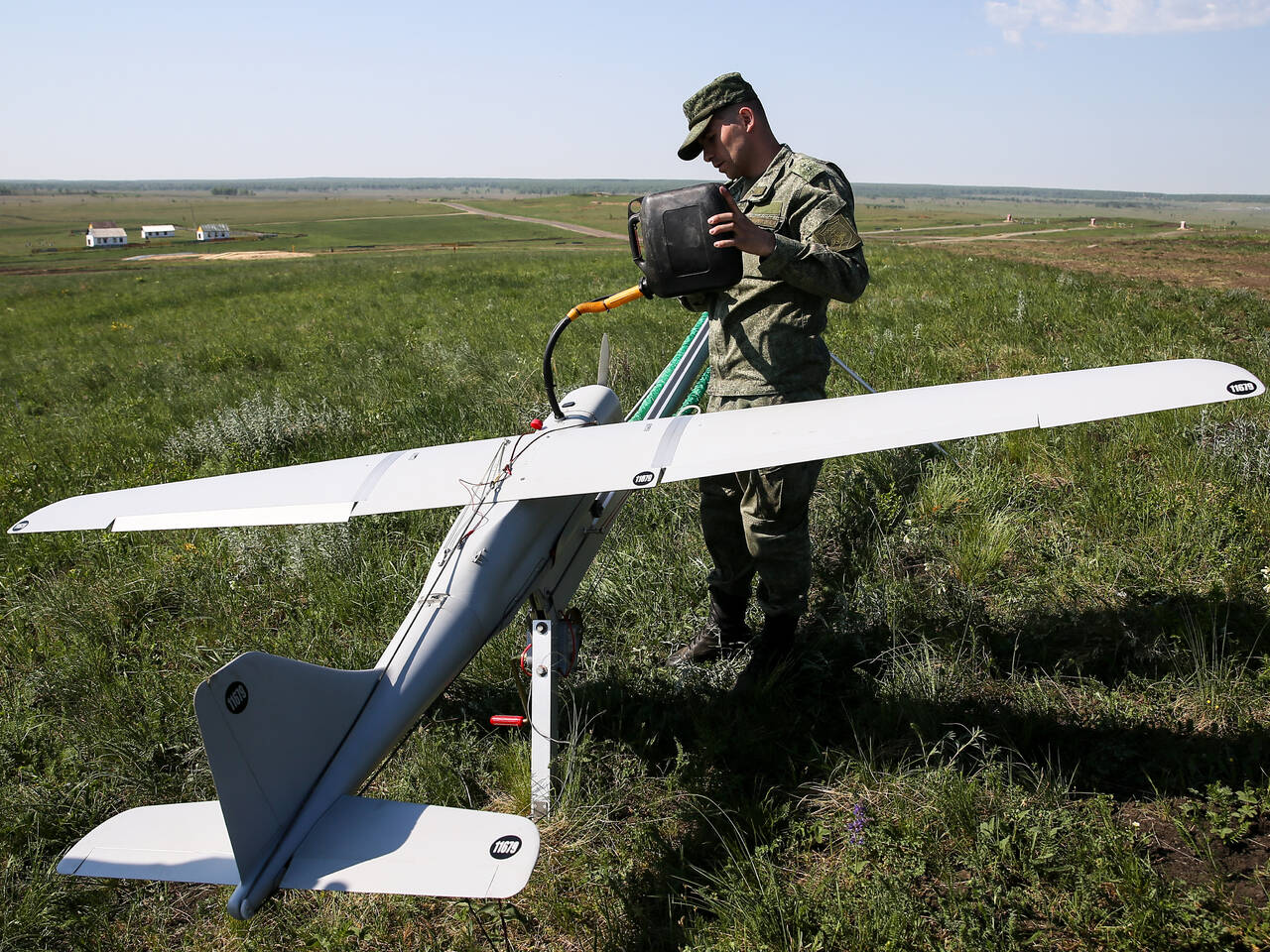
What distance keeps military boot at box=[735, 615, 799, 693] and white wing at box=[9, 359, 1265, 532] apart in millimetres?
1332

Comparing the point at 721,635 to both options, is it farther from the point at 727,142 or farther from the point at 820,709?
the point at 727,142

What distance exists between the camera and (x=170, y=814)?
250 centimetres

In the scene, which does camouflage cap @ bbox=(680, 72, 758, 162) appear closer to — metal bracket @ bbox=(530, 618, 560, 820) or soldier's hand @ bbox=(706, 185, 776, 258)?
soldier's hand @ bbox=(706, 185, 776, 258)

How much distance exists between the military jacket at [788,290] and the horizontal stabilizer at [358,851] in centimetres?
234

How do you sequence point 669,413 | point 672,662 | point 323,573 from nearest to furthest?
point 672,662 < point 669,413 < point 323,573

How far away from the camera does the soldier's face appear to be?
3.58 m

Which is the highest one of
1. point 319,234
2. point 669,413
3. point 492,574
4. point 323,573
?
point 319,234

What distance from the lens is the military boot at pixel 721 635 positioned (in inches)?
169

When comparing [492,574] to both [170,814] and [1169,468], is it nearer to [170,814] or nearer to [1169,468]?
[170,814]

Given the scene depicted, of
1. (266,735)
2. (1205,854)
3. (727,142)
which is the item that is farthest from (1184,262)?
(266,735)

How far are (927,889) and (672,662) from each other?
180 cm

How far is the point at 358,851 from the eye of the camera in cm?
229

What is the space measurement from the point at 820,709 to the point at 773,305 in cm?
205

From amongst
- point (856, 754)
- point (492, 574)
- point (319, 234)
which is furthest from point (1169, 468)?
point (319, 234)
